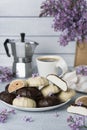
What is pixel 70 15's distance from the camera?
1.04 m

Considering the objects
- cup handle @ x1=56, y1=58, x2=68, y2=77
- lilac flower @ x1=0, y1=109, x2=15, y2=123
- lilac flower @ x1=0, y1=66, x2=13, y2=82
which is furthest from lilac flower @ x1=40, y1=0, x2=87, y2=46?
lilac flower @ x1=0, y1=109, x2=15, y2=123

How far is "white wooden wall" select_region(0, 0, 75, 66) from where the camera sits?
135 centimetres

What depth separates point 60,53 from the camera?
1.42 m

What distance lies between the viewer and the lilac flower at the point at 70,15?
3.39 feet

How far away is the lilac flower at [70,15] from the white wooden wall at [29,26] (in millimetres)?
304

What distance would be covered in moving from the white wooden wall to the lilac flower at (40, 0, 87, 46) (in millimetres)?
304

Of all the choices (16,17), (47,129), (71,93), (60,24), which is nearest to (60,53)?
(16,17)

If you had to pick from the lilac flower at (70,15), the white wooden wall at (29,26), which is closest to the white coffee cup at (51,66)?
the lilac flower at (70,15)

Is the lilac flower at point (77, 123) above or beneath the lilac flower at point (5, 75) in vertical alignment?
beneath

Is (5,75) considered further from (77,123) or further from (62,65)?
(77,123)

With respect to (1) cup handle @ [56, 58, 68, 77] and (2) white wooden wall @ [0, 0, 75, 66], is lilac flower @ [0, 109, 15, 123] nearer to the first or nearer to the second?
(1) cup handle @ [56, 58, 68, 77]

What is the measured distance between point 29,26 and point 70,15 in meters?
0.37

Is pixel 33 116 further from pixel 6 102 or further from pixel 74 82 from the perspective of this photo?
pixel 74 82

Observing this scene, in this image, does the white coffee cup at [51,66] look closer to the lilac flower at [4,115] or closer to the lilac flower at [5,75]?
the lilac flower at [5,75]
